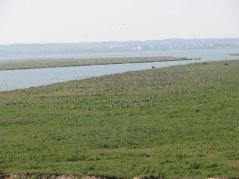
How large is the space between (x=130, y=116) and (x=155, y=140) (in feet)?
23.2

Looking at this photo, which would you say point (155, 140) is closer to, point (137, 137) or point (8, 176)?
point (137, 137)

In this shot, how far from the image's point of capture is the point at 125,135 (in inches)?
874

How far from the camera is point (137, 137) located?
71.4 ft

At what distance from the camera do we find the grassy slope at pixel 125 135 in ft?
55.2

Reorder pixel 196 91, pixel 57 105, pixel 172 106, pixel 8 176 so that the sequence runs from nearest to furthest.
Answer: pixel 8 176 → pixel 172 106 → pixel 57 105 → pixel 196 91

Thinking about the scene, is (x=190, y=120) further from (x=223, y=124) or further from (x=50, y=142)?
(x=50, y=142)

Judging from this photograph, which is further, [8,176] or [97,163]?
[97,163]

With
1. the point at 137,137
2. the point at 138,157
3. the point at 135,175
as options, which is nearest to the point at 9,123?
the point at 137,137

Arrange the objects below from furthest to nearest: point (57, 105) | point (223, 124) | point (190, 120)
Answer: point (57, 105) < point (190, 120) < point (223, 124)

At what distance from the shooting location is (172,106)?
3136 centimetres

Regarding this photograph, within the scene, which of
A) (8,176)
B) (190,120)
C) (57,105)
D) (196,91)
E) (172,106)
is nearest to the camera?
(8,176)

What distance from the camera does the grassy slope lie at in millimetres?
16828

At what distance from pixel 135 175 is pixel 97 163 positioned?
2.21 meters

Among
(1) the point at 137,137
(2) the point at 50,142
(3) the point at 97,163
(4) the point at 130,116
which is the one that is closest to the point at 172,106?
(4) the point at 130,116
